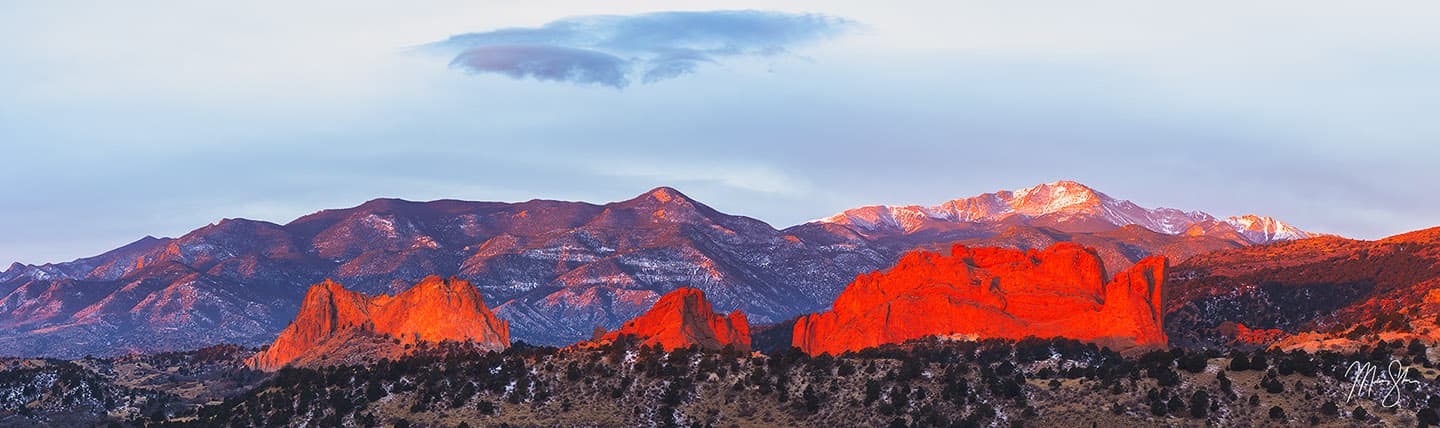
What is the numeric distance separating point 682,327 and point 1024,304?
124 ft

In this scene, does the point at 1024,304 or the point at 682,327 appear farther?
the point at 1024,304

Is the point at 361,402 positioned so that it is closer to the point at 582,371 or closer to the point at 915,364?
the point at 582,371

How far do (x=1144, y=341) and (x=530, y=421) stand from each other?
6868 cm

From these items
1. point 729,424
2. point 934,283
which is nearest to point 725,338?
point 934,283

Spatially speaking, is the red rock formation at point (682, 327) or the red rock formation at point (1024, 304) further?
the red rock formation at point (682, 327)

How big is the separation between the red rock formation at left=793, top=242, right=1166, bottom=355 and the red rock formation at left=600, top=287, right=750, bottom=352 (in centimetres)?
1229

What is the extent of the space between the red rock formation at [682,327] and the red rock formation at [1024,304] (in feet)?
40.3

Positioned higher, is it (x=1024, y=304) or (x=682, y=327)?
(x=1024, y=304)

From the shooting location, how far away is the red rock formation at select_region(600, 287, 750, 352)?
18538cm

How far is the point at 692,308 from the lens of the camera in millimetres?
195625

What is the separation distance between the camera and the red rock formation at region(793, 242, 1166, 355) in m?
178

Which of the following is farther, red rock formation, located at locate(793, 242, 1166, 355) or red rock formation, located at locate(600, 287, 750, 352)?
red rock formation, located at locate(600, 287, 750, 352)

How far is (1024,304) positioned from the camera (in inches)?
7387

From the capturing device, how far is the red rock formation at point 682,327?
185375 millimetres
